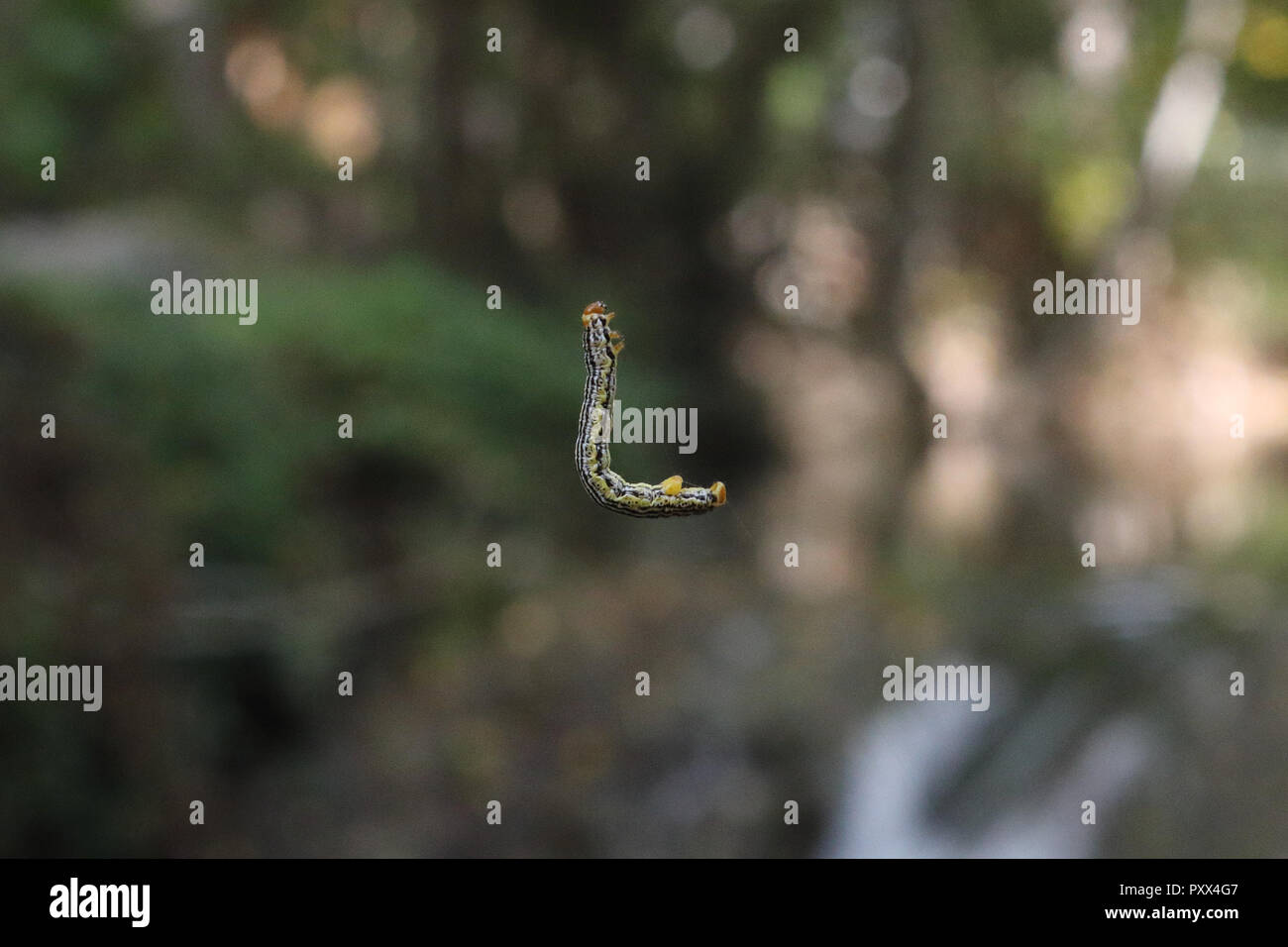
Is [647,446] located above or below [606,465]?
above

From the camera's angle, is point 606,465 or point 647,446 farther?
point 647,446

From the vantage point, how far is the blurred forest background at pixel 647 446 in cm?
691

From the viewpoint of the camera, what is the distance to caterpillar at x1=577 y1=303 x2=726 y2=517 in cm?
145

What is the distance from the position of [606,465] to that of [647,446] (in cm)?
936

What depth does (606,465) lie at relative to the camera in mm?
1558

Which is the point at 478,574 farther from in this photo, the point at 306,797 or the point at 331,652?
the point at 306,797

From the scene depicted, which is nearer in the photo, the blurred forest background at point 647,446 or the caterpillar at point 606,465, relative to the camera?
the caterpillar at point 606,465

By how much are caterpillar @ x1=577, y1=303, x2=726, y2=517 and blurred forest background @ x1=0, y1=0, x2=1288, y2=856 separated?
4958 mm

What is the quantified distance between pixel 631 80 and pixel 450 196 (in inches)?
88.2

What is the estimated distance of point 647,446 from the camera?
10.9 m

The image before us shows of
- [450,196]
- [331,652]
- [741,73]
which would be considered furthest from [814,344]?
[331,652]

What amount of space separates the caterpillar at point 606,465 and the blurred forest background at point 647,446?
496 centimetres

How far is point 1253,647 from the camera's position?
345 inches

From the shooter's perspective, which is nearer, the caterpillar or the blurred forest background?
the caterpillar
